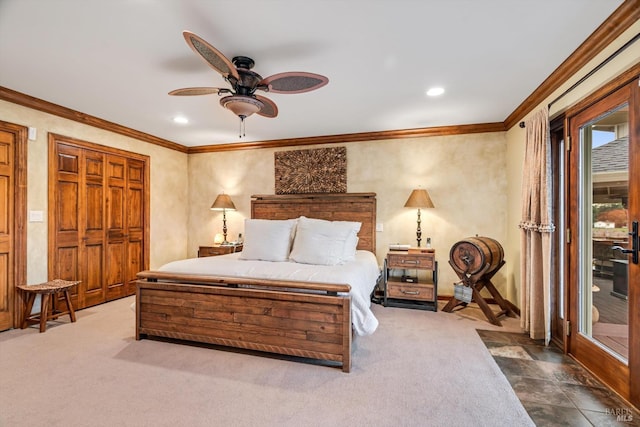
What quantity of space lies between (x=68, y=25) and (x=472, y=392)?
3587mm

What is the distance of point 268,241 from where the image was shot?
11.4ft

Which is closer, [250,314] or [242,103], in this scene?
[242,103]

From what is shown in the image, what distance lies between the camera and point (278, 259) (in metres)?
3.38

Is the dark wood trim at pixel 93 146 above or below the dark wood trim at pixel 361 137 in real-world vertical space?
below

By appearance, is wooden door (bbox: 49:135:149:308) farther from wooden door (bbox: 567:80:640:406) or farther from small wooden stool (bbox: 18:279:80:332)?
wooden door (bbox: 567:80:640:406)

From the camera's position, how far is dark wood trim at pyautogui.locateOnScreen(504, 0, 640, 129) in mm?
1787

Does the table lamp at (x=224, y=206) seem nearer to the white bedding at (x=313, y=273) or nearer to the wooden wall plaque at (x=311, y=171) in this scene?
the wooden wall plaque at (x=311, y=171)

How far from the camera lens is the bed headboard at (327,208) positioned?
456 centimetres

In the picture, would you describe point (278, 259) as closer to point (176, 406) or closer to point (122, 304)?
point (176, 406)

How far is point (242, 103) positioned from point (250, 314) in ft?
5.60

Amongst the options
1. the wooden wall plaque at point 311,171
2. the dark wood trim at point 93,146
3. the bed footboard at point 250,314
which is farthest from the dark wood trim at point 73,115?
the bed footboard at point 250,314

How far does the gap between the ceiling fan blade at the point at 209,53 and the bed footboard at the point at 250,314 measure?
1634 mm

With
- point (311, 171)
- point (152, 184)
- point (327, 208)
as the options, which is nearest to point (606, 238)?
point (327, 208)

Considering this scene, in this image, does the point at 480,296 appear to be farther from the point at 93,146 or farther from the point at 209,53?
the point at 93,146
